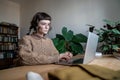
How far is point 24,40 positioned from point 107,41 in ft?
4.56

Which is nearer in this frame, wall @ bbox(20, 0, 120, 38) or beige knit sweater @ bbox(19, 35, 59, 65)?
beige knit sweater @ bbox(19, 35, 59, 65)

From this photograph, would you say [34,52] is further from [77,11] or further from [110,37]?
[77,11]

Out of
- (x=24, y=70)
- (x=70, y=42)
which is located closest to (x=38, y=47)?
(x=24, y=70)

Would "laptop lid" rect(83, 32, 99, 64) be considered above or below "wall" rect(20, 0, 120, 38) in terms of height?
below

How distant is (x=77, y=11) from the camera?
4273mm

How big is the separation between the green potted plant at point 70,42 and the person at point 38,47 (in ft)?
5.70

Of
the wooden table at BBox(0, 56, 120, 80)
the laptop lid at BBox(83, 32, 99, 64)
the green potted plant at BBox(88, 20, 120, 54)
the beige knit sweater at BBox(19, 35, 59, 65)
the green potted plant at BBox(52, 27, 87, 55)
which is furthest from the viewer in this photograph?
the green potted plant at BBox(52, 27, 87, 55)

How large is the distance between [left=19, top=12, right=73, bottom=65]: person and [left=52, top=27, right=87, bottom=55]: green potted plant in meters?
1.74

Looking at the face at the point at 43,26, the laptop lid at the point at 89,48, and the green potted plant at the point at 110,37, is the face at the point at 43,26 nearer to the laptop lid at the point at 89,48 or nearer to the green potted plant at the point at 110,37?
the laptop lid at the point at 89,48

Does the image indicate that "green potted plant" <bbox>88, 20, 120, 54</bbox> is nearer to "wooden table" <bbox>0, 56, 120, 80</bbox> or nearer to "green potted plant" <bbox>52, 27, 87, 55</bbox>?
"wooden table" <bbox>0, 56, 120, 80</bbox>

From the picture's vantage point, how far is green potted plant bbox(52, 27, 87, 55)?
11.9ft

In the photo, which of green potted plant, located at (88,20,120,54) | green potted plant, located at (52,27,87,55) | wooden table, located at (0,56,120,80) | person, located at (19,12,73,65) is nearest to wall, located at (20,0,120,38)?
green potted plant, located at (52,27,87,55)

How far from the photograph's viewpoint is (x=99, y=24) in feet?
12.9

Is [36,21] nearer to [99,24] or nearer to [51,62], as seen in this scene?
[51,62]
